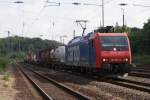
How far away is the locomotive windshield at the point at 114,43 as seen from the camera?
28.5 meters

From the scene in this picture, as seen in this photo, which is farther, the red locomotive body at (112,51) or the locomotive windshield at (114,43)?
the locomotive windshield at (114,43)

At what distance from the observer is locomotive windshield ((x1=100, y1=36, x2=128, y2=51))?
2853cm

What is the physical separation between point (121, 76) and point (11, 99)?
11386 millimetres

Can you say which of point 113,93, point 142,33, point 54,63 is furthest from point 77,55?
point 142,33

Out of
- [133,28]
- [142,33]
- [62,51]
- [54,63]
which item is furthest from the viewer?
[133,28]

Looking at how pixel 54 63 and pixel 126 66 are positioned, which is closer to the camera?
pixel 126 66

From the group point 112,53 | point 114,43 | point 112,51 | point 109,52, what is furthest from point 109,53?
point 114,43

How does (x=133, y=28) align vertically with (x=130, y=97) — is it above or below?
above

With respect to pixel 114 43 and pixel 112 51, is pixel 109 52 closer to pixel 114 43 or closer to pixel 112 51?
pixel 112 51

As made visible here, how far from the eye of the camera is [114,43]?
1133 inches

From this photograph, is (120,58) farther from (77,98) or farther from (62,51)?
(62,51)

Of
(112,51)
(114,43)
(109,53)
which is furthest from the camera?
(114,43)

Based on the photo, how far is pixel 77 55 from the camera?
1432 inches

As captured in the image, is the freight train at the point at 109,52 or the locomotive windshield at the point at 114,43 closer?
the freight train at the point at 109,52
